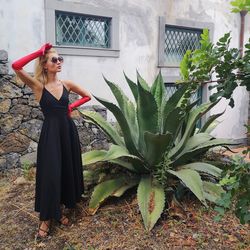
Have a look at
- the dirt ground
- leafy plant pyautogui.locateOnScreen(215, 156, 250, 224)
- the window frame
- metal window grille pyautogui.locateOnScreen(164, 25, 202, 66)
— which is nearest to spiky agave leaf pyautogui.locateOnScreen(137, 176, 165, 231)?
the dirt ground

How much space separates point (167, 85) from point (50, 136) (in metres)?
4.09

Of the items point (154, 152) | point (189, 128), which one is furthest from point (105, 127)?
point (189, 128)

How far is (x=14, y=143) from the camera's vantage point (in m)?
4.20

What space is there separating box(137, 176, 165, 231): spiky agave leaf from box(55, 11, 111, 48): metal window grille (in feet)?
9.60

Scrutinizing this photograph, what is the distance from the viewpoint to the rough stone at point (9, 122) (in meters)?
4.11

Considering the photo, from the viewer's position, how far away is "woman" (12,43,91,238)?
98.2 inches

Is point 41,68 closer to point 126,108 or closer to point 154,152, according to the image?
point 126,108

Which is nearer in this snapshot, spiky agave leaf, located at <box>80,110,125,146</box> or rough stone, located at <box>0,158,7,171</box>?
spiky agave leaf, located at <box>80,110,125,146</box>

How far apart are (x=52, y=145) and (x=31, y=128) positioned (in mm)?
1939

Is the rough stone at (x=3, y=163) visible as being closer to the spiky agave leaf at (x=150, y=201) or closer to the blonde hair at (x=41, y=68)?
the blonde hair at (x=41, y=68)

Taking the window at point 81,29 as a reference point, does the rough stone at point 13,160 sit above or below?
below

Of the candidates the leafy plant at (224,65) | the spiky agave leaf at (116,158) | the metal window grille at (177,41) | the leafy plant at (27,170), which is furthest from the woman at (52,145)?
the metal window grille at (177,41)

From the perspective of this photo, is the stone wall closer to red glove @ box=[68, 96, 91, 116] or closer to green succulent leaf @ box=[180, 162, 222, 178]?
red glove @ box=[68, 96, 91, 116]

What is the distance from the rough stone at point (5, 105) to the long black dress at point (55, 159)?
1754mm
